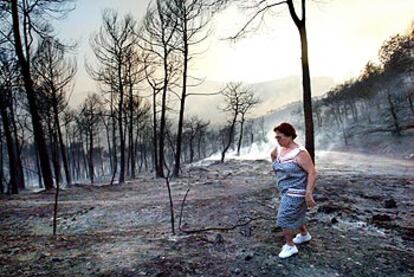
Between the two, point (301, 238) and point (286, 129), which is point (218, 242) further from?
point (286, 129)

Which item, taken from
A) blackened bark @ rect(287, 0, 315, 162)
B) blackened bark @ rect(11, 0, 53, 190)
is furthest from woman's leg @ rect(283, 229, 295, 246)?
blackened bark @ rect(11, 0, 53, 190)

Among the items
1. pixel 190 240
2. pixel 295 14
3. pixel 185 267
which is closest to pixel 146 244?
pixel 190 240

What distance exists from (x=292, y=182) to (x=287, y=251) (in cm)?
93

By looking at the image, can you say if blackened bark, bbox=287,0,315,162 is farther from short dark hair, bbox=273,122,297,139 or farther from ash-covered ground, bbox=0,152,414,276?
short dark hair, bbox=273,122,297,139

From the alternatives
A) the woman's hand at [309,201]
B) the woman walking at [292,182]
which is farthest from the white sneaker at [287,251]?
the woman's hand at [309,201]

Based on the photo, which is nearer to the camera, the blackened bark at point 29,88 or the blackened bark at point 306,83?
the blackened bark at point 306,83

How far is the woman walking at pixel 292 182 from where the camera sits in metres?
5.36

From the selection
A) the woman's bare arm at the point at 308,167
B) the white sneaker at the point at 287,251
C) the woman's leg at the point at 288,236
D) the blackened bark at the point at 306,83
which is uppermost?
the blackened bark at the point at 306,83

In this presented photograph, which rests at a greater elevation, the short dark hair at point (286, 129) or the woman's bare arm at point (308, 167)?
the short dark hair at point (286, 129)

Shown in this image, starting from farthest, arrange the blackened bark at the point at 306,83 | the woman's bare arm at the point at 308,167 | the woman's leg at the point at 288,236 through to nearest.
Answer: the blackened bark at the point at 306,83 → the woman's leg at the point at 288,236 → the woman's bare arm at the point at 308,167

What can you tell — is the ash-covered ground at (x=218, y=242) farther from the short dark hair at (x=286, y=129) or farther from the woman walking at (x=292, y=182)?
the short dark hair at (x=286, y=129)

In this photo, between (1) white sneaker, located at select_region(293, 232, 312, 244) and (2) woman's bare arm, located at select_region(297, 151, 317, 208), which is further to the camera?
(1) white sneaker, located at select_region(293, 232, 312, 244)

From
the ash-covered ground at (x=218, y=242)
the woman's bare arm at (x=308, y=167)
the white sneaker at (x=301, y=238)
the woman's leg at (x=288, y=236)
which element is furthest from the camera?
the white sneaker at (x=301, y=238)

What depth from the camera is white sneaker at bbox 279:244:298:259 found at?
5312 millimetres
